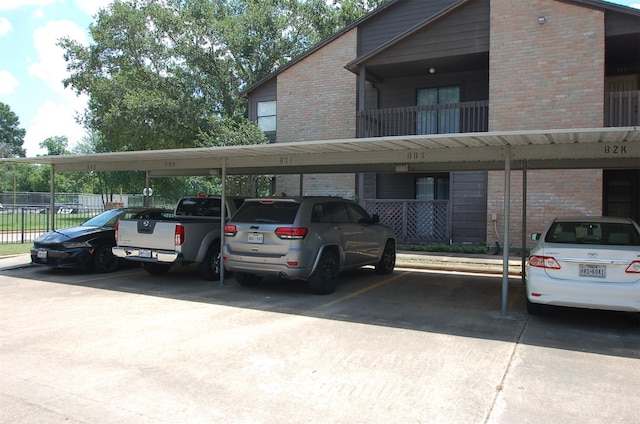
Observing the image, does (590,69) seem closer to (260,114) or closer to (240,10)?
(260,114)

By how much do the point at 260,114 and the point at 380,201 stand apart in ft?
24.5

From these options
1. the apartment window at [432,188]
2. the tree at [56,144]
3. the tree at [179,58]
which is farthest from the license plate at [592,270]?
the tree at [56,144]

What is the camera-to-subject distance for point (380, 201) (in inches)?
672

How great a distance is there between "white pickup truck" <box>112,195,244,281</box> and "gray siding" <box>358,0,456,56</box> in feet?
36.4

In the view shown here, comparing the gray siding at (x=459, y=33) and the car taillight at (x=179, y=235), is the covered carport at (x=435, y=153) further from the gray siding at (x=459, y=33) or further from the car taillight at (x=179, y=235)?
the gray siding at (x=459, y=33)

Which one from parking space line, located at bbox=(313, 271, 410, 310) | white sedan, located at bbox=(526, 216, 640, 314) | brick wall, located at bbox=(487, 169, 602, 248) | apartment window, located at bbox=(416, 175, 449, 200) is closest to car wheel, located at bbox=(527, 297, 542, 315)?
white sedan, located at bbox=(526, 216, 640, 314)

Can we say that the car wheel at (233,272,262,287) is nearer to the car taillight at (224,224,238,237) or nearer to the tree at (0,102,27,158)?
the car taillight at (224,224,238,237)

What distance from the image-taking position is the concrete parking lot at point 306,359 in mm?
3982

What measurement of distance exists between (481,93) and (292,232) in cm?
1125

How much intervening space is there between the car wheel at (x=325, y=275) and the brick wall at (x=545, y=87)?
8034mm

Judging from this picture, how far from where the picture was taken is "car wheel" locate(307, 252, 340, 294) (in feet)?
27.7

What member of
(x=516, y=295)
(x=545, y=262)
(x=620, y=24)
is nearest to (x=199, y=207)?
(x=516, y=295)

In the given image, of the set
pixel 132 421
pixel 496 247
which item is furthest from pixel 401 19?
pixel 132 421

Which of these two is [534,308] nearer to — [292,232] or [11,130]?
[292,232]
